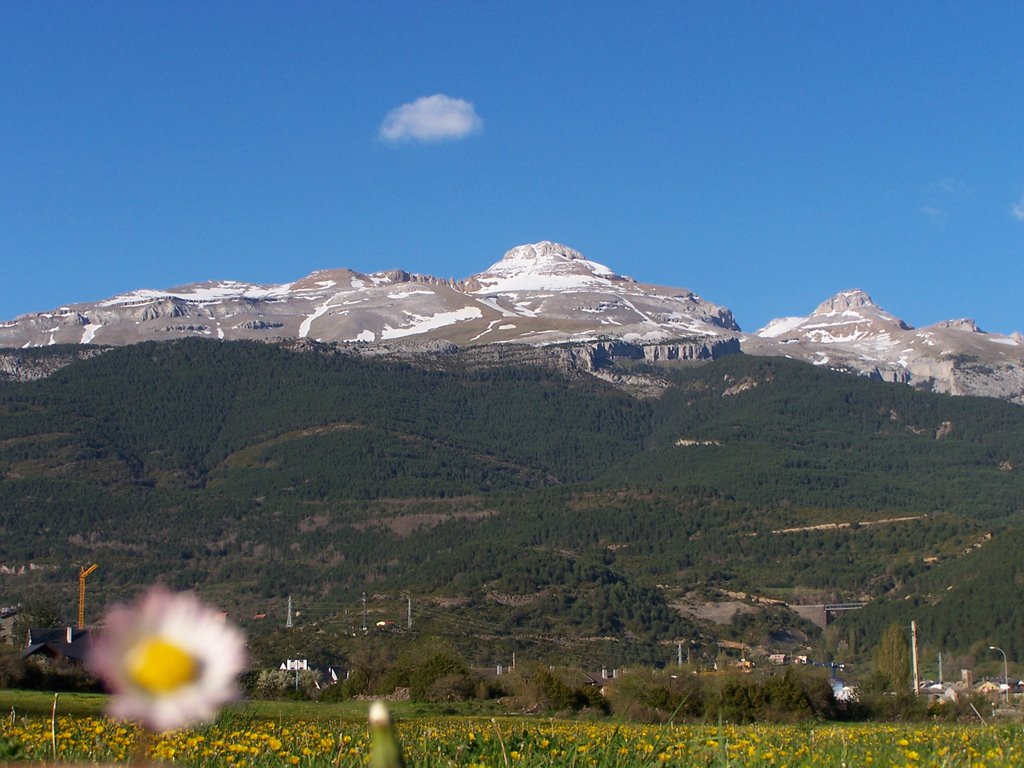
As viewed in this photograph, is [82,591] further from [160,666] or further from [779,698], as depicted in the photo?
[160,666]

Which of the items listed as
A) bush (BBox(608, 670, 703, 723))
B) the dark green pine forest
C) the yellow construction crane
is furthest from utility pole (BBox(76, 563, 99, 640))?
bush (BBox(608, 670, 703, 723))

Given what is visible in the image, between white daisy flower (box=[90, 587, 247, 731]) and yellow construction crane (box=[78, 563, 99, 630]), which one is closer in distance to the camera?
white daisy flower (box=[90, 587, 247, 731])

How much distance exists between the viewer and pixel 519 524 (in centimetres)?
13862

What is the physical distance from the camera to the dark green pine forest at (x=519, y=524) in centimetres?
9762

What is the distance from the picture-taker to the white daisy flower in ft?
5.37

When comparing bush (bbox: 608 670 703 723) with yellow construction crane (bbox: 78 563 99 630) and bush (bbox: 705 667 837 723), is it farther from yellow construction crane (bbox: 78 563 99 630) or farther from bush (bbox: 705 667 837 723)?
yellow construction crane (bbox: 78 563 99 630)

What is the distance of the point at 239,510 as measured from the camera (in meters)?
156

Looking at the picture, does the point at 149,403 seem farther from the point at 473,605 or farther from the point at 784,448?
the point at 473,605

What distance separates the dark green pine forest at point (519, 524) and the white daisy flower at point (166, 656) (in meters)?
81.3

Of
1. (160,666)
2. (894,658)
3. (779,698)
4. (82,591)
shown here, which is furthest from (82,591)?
(160,666)

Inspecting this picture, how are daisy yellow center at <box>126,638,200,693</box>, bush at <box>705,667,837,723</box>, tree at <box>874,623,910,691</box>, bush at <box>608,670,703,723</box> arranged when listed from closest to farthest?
daisy yellow center at <box>126,638,200,693</box> < bush at <box>705,667,837,723</box> < bush at <box>608,670,703,723</box> < tree at <box>874,623,910,691</box>

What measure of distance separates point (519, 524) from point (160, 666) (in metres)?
138

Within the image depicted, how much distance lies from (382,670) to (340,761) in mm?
47798

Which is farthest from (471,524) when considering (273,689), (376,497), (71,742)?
(71,742)
